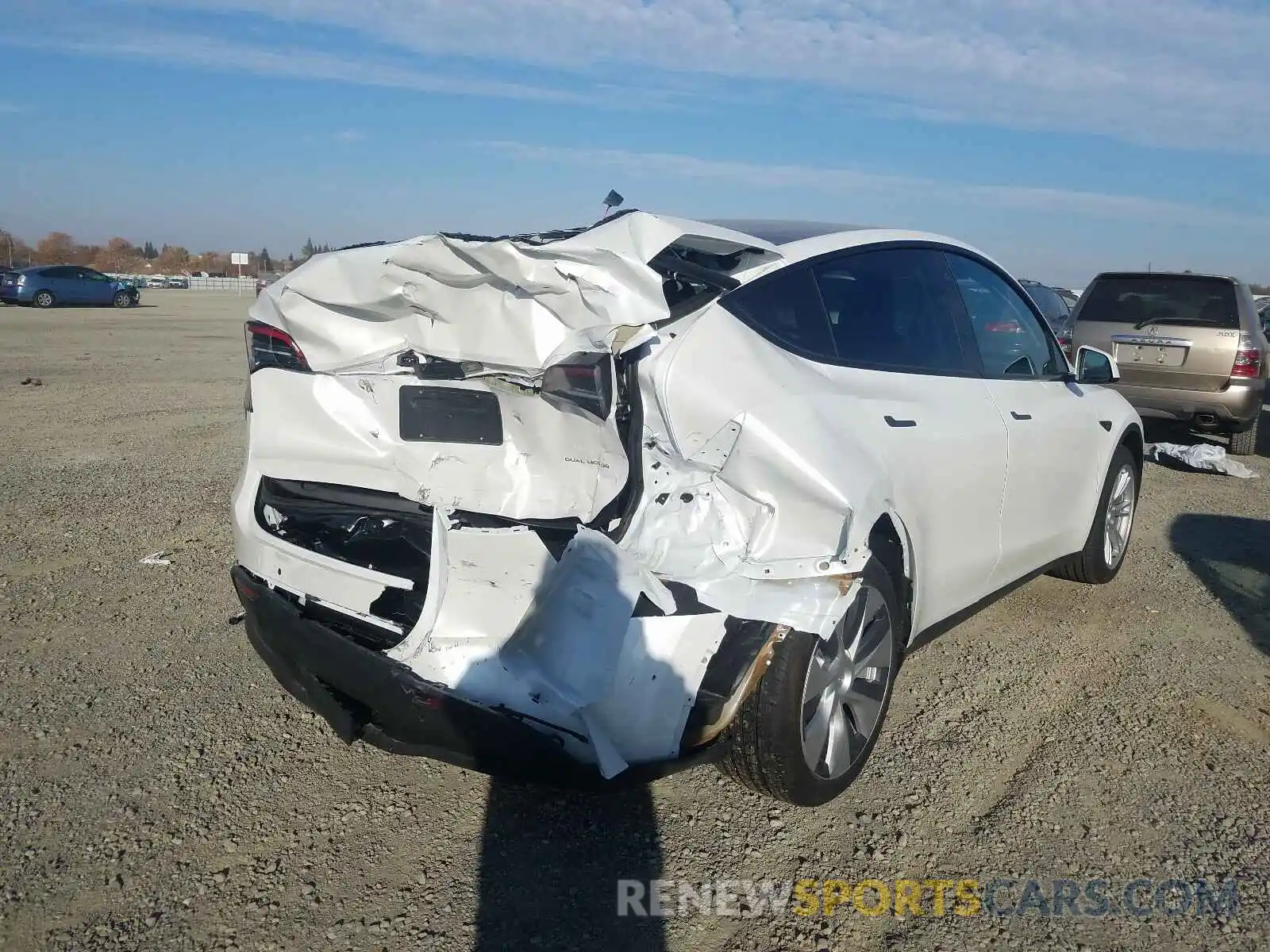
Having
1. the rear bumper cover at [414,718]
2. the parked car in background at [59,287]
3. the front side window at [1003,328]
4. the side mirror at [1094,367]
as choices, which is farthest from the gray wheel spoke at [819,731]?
the parked car in background at [59,287]

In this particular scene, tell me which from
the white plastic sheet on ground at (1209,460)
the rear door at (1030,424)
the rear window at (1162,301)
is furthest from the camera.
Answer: the rear window at (1162,301)

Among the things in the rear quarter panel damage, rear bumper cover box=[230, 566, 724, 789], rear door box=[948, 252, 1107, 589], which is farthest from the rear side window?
rear bumper cover box=[230, 566, 724, 789]

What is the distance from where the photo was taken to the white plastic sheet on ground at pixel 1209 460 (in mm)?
8633

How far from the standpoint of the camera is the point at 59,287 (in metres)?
30.2

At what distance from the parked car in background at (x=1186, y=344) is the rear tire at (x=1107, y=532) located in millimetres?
4169

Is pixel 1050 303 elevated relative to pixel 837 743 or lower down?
lower down

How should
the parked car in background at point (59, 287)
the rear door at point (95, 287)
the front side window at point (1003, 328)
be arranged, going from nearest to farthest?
1. the front side window at point (1003, 328)
2. the parked car in background at point (59, 287)
3. the rear door at point (95, 287)

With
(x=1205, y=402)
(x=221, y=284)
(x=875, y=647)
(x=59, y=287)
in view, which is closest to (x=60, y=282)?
(x=59, y=287)

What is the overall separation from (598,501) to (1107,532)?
3375 millimetres

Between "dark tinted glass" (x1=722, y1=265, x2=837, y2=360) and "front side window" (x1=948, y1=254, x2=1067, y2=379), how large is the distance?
1.15 meters

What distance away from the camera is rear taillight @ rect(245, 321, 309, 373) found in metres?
3.14

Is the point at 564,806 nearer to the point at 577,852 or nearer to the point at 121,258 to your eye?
the point at 577,852

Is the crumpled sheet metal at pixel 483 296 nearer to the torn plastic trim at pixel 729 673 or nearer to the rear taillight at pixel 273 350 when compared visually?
the rear taillight at pixel 273 350

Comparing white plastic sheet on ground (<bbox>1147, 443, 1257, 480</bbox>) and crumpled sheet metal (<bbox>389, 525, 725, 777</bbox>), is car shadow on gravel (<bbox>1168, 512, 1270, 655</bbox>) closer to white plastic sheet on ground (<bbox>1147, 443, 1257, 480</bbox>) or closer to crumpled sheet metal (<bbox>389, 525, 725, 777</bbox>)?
white plastic sheet on ground (<bbox>1147, 443, 1257, 480</bbox>)
